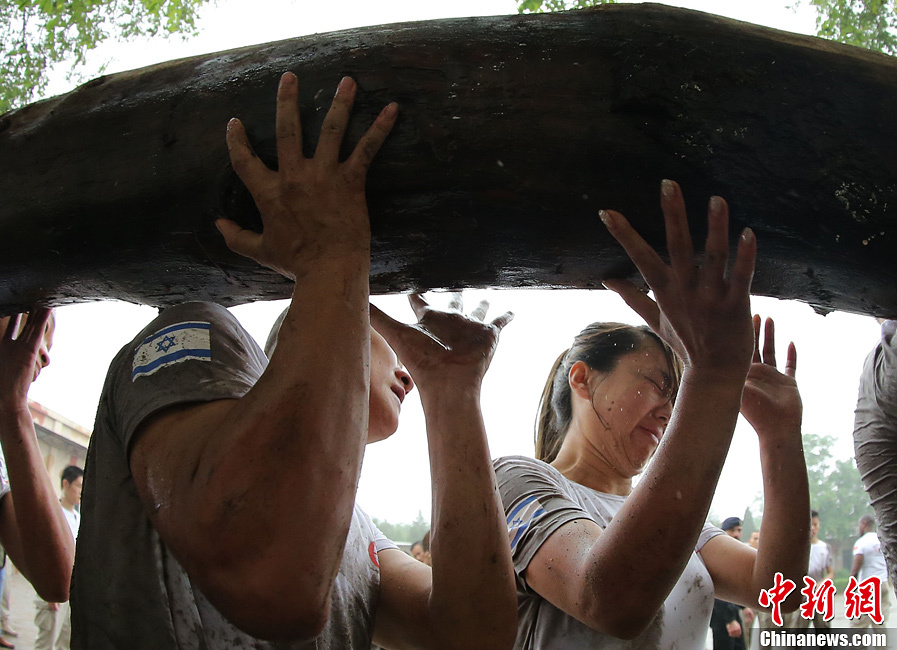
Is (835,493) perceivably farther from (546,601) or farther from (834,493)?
(546,601)

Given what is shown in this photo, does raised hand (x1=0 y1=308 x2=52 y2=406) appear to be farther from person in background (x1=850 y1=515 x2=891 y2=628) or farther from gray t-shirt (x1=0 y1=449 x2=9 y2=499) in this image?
person in background (x1=850 y1=515 x2=891 y2=628)

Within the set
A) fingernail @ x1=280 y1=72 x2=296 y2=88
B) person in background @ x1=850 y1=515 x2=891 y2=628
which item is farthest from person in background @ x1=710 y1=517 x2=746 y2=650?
fingernail @ x1=280 y1=72 x2=296 y2=88

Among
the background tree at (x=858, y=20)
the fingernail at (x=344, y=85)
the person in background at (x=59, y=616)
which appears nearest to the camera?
the fingernail at (x=344, y=85)

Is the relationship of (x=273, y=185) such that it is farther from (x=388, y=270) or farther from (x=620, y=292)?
(x=620, y=292)

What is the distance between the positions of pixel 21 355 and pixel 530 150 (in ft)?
4.68

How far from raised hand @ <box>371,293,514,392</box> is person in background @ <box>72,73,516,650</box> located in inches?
16.5

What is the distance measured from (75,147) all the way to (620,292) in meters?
1.04

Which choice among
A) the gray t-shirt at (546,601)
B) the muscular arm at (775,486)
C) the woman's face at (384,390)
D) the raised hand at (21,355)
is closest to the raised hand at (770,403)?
the muscular arm at (775,486)

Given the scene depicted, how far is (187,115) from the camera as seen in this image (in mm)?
1281

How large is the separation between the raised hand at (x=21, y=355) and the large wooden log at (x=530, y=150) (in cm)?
54

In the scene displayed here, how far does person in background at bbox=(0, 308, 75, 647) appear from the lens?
1.85m

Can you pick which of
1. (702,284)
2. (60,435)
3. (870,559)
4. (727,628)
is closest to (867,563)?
(870,559)

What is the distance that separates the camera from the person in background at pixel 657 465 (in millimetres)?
1242

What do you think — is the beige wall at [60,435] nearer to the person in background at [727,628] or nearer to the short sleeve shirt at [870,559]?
the person in background at [727,628]
